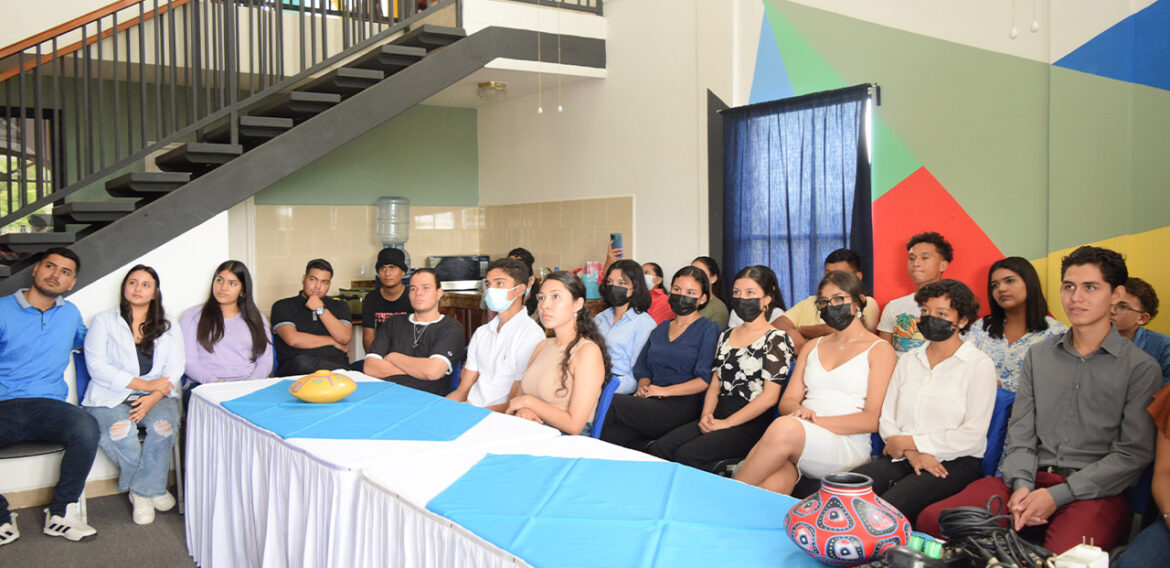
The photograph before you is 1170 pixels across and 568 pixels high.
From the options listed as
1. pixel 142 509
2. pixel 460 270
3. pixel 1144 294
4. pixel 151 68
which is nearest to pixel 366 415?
pixel 142 509

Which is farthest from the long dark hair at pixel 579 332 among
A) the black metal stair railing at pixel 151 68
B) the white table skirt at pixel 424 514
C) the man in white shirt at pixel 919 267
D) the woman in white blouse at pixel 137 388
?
the black metal stair railing at pixel 151 68

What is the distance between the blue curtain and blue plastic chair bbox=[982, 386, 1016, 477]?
2.14 m

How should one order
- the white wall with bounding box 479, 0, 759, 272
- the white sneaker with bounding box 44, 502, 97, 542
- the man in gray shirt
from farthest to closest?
the white wall with bounding box 479, 0, 759, 272 < the white sneaker with bounding box 44, 502, 97, 542 < the man in gray shirt

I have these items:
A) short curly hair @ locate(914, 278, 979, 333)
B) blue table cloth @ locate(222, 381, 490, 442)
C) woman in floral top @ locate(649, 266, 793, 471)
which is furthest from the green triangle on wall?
blue table cloth @ locate(222, 381, 490, 442)

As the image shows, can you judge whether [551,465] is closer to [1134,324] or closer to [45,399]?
[1134,324]

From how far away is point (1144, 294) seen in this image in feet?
11.7

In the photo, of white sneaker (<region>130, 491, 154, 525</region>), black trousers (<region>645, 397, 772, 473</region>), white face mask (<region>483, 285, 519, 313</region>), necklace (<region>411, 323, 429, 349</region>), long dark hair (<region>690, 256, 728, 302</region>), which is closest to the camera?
black trousers (<region>645, 397, 772, 473</region>)

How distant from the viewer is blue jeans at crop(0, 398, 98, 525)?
4.13m

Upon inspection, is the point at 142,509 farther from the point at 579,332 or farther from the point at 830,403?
the point at 830,403

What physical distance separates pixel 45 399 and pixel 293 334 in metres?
1.43

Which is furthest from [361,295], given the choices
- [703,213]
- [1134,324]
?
[1134,324]

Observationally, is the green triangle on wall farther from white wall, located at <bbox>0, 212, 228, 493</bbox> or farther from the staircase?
white wall, located at <bbox>0, 212, 228, 493</bbox>

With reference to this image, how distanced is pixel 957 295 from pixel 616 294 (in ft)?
6.68

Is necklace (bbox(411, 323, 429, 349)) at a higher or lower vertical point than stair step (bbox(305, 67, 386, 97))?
lower
